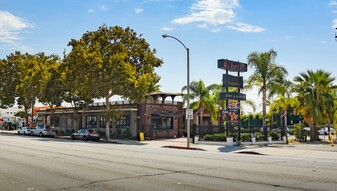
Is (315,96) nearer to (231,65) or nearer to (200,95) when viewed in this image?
(231,65)

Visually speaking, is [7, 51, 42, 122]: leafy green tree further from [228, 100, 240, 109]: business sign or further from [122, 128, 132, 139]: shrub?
[228, 100, 240, 109]: business sign


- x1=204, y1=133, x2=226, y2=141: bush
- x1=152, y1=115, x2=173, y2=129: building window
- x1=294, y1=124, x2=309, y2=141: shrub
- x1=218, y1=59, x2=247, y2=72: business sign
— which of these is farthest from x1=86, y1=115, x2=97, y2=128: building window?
x1=294, y1=124, x2=309, y2=141: shrub

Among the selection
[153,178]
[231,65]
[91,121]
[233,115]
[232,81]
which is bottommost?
[153,178]

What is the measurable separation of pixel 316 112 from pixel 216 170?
78.1 ft

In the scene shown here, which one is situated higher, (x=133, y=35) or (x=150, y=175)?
(x=133, y=35)

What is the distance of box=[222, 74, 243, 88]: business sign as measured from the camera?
106 feet

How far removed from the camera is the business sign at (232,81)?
106 ft

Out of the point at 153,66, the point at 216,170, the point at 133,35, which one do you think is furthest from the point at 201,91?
the point at 216,170

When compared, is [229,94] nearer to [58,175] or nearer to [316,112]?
[316,112]

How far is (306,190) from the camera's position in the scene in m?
9.85

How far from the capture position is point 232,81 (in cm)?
3291

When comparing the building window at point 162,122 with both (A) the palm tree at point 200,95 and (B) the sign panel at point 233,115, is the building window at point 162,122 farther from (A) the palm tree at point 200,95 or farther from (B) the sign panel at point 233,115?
(B) the sign panel at point 233,115

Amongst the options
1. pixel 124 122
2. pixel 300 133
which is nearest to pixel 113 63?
pixel 124 122

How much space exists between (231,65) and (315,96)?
31.3 ft
